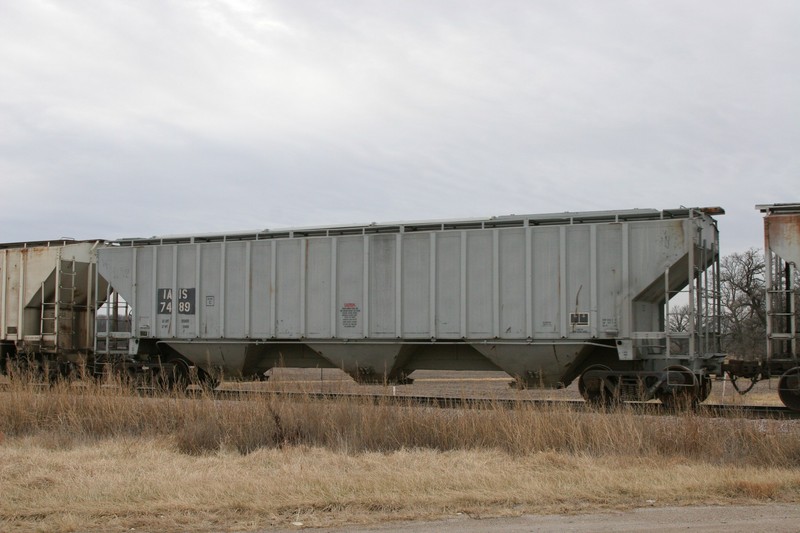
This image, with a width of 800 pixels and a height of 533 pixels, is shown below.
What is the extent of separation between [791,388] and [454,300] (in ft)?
20.5

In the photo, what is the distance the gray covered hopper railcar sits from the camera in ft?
47.0

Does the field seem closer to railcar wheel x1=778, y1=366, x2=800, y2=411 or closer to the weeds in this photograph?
the weeds

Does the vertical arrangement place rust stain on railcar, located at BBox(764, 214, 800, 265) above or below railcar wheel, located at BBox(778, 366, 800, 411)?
above

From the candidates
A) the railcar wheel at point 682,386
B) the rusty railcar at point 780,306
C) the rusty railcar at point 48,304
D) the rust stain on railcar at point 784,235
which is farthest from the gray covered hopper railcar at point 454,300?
the rusty railcar at point 48,304

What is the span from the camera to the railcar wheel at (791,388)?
43.2 ft

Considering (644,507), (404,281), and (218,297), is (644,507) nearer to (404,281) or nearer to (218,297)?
(404,281)

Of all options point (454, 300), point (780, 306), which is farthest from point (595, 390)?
point (780, 306)

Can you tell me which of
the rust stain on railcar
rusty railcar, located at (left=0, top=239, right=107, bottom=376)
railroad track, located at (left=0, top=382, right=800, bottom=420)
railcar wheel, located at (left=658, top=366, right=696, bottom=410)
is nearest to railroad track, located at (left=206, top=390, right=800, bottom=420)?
railroad track, located at (left=0, top=382, right=800, bottom=420)

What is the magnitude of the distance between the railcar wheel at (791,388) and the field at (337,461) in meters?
3.44

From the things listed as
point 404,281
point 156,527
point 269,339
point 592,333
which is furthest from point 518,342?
point 156,527

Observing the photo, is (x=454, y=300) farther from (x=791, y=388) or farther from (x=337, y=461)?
(x=337, y=461)

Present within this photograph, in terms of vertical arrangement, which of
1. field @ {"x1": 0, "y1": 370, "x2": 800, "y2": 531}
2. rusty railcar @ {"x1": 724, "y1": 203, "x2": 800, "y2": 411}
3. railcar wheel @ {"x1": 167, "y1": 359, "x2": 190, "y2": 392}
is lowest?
field @ {"x1": 0, "y1": 370, "x2": 800, "y2": 531}

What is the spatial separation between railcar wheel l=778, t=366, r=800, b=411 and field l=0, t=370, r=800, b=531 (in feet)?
11.3

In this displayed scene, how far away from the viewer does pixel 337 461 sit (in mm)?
9266
